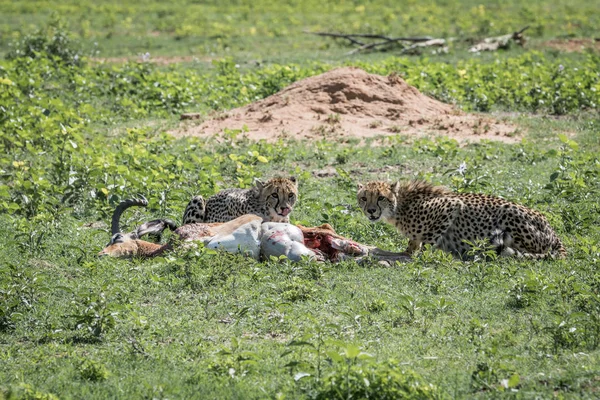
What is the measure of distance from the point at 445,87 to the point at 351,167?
16.2ft

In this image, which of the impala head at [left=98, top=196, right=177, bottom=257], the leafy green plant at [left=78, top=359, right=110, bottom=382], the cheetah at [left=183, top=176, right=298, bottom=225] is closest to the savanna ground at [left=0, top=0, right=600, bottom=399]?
the leafy green plant at [left=78, top=359, right=110, bottom=382]

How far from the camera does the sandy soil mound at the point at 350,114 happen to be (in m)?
15.8

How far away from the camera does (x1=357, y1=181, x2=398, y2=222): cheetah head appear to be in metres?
10.2

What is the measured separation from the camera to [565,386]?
6547 mm

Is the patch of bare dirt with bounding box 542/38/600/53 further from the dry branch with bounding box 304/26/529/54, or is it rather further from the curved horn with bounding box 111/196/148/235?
the curved horn with bounding box 111/196/148/235

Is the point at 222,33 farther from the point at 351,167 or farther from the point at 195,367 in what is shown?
the point at 195,367

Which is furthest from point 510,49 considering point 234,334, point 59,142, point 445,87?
point 234,334

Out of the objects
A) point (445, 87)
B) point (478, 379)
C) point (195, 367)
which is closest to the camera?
point (478, 379)

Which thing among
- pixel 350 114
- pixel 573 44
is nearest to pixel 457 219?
pixel 350 114

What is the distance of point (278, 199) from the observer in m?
10.5

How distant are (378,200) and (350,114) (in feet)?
21.3

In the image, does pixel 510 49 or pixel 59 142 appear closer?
pixel 59 142

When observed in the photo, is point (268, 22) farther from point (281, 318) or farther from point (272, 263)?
point (281, 318)

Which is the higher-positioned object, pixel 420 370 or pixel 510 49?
pixel 420 370
